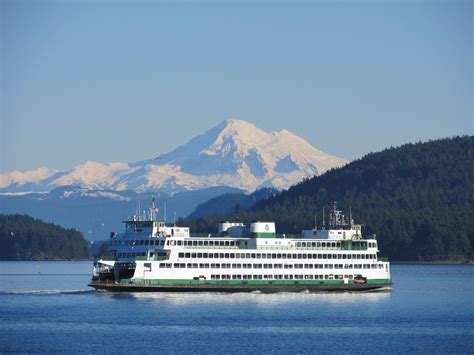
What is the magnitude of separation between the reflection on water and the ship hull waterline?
47 cm

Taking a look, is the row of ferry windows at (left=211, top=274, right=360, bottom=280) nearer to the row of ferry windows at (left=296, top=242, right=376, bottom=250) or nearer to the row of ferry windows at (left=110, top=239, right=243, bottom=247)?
the row of ferry windows at (left=296, top=242, right=376, bottom=250)

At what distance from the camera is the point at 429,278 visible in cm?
17075

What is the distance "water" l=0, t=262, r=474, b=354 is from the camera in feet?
270

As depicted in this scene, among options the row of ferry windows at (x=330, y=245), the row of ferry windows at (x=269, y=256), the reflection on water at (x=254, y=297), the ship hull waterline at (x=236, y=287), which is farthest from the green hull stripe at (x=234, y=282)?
the row of ferry windows at (x=330, y=245)

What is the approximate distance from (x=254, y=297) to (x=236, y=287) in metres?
3.51

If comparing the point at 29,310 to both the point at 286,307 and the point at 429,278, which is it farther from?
the point at 429,278

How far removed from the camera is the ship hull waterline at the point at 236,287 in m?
116

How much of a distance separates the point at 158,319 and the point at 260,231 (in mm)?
27341

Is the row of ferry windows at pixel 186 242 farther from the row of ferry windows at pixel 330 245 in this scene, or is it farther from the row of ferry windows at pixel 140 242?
the row of ferry windows at pixel 330 245

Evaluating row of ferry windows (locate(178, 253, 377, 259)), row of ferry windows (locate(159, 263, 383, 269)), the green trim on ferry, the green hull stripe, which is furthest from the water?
the green trim on ferry

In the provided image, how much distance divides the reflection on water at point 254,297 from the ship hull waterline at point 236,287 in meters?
0.47

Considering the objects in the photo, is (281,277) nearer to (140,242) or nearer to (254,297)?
(254,297)

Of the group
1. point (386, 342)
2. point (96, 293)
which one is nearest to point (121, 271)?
point (96, 293)

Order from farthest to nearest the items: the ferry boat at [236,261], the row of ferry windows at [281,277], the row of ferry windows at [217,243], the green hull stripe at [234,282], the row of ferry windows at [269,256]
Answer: the row of ferry windows at [281,277]
the row of ferry windows at [269,256]
the row of ferry windows at [217,243]
the ferry boat at [236,261]
the green hull stripe at [234,282]
